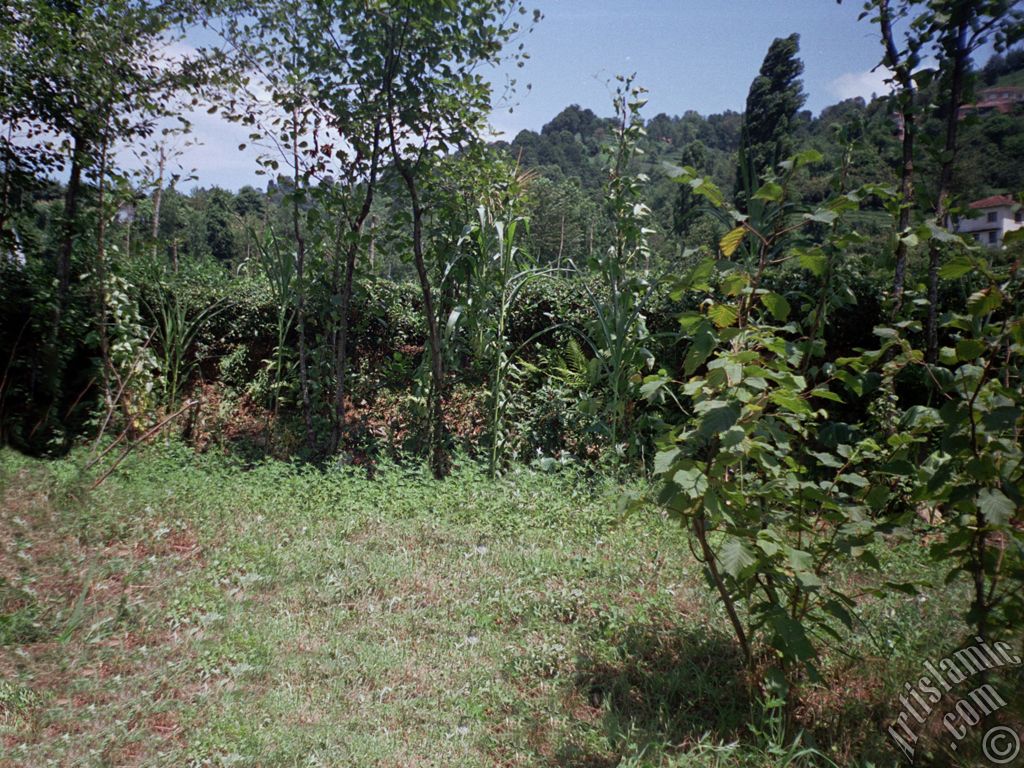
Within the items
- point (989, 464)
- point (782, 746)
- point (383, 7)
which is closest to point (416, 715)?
point (782, 746)

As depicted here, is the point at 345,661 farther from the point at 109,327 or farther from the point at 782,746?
the point at 109,327

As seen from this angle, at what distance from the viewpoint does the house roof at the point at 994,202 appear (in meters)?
2.08

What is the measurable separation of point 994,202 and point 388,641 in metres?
2.84

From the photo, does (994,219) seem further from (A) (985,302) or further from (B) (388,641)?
(B) (388,641)

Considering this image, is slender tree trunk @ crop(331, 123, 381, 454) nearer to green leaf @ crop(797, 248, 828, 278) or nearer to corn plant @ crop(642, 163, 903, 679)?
corn plant @ crop(642, 163, 903, 679)

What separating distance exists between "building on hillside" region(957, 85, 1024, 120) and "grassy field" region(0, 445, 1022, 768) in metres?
2.27

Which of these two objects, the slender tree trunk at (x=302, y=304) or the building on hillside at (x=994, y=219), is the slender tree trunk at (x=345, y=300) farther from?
the building on hillside at (x=994, y=219)

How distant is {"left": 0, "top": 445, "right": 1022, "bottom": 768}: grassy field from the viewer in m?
2.05

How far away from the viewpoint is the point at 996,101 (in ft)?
10.9

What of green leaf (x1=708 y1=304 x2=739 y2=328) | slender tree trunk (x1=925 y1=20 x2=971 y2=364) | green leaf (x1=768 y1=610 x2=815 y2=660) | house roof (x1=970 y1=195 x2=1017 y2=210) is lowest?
green leaf (x1=768 y1=610 x2=815 y2=660)

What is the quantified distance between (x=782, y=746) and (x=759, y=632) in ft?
2.02

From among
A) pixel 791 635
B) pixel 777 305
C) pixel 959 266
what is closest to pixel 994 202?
pixel 959 266

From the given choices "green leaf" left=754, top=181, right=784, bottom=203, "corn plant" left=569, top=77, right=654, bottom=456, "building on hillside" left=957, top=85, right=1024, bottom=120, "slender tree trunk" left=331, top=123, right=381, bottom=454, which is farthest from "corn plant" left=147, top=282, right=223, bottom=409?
"building on hillside" left=957, top=85, right=1024, bottom=120

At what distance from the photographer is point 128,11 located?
16.1 ft
